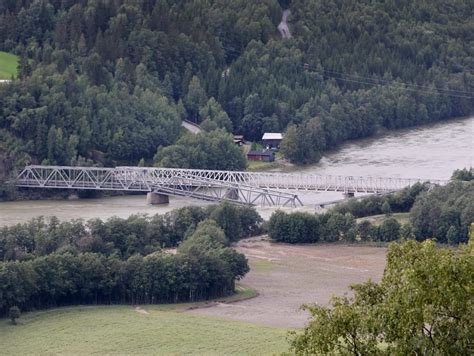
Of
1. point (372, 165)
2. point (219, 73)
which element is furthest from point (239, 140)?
point (372, 165)

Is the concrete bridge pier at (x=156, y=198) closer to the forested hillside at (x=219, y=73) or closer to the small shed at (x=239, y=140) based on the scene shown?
the forested hillside at (x=219, y=73)

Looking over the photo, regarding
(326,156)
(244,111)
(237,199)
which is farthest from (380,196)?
(244,111)

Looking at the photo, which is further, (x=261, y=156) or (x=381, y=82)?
(x=381, y=82)

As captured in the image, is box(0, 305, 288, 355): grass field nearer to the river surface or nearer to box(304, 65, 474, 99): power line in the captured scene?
the river surface

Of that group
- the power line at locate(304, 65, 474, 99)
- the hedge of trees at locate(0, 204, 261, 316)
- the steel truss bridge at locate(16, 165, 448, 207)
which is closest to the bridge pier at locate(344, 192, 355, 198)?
the steel truss bridge at locate(16, 165, 448, 207)

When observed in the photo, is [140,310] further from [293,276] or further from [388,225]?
[388,225]

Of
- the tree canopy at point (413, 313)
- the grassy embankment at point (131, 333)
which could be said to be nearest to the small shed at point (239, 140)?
the grassy embankment at point (131, 333)

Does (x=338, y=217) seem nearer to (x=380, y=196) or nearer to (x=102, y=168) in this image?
(x=380, y=196)
